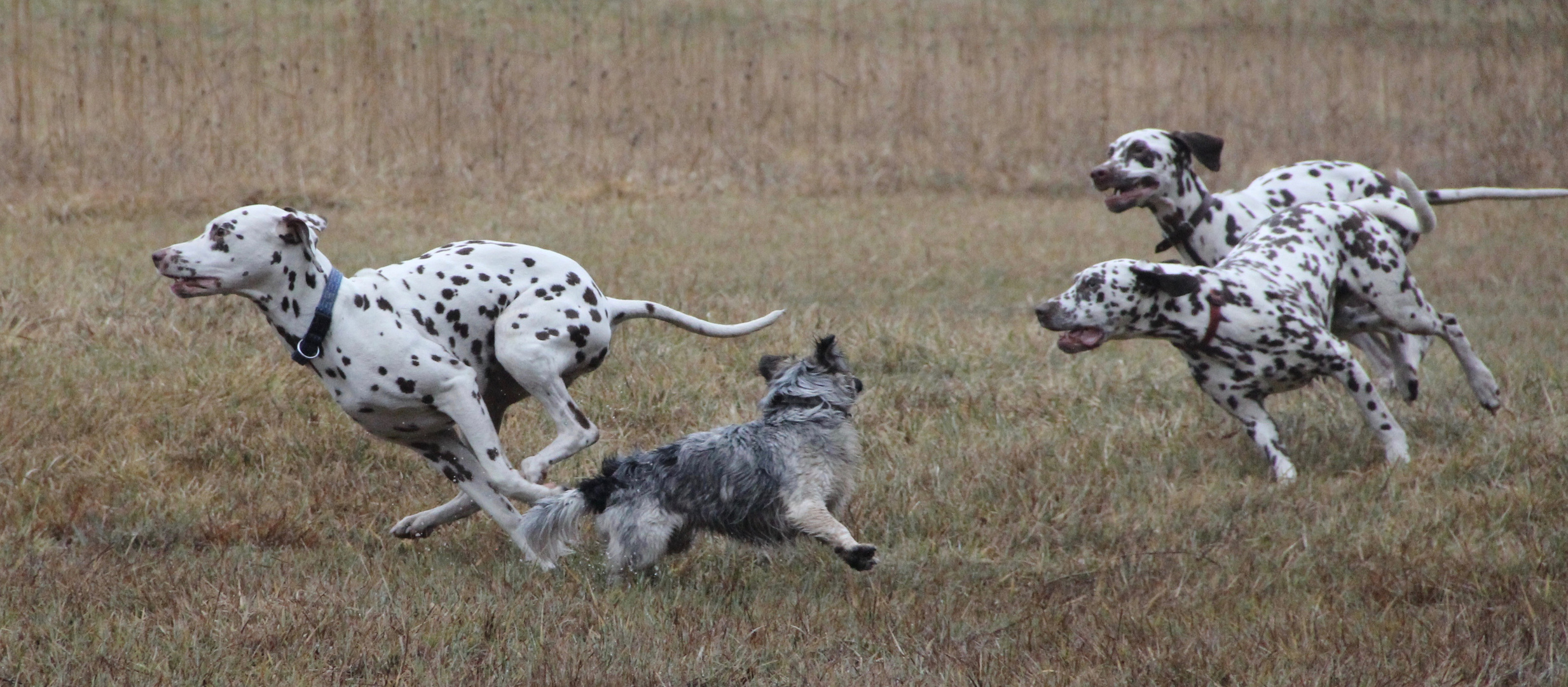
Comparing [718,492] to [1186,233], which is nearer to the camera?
[718,492]

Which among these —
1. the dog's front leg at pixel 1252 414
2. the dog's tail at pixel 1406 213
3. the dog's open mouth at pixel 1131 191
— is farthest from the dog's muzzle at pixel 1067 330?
the dog's tail at pixel 1406 213

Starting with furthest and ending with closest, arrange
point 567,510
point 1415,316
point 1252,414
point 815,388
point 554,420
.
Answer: point 1415,316 < point 1252,414 < point 554,420 < point 815,388 < point 567,510

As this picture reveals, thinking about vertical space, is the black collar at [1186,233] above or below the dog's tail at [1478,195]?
below

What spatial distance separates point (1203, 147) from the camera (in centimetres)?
761

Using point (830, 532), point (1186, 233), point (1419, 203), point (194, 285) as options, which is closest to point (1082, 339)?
point (1186, 233)

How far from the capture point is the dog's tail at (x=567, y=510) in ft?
16.2

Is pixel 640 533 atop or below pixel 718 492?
below

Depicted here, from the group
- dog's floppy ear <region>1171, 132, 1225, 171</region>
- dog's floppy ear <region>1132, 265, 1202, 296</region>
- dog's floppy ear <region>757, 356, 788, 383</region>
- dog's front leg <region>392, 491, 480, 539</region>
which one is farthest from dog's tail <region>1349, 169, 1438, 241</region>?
dog's front leg <region>392, 491, 480, 539</region>

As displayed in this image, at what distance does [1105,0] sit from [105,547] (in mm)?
21481

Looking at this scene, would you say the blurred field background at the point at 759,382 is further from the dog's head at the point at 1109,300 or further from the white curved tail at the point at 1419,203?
the white curved tail at the point at 1419,203

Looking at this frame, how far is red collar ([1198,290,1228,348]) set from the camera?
20.7ft

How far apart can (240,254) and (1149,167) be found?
4.38 metres

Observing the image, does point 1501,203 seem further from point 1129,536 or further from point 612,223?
point 1129,536

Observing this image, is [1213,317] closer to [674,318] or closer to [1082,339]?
[1082,339]
